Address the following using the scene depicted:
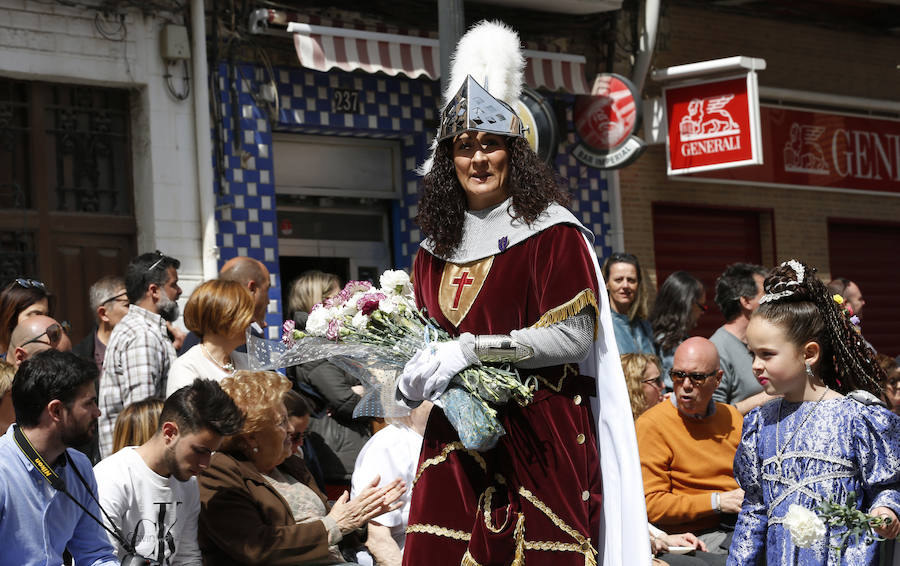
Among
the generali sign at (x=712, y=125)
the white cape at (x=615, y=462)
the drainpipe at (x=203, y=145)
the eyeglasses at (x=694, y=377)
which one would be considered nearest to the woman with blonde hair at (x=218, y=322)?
the eyeglasses at (x=694, y=377)

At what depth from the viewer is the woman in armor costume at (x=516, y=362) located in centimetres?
418

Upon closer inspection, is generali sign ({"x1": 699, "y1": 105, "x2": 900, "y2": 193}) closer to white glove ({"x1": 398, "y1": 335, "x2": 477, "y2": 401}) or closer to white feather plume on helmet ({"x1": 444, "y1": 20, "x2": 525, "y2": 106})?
white feather plume on helmet ({"x1": 444, "y1": 20, "x2": 525, "y2": 106})

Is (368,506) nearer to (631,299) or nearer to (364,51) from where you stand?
(631,299)

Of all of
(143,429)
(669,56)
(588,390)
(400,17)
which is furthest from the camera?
(669,56)

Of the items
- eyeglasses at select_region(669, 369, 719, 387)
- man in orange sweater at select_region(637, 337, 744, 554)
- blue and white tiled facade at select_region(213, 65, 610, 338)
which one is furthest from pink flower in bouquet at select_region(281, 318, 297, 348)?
blue and white tiled facade at select_region(213, 65, 610, 338)

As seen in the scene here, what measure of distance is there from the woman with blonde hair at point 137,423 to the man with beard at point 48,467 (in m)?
0.90

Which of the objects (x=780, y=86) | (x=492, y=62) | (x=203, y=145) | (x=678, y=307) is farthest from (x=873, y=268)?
(x=492, y=62)

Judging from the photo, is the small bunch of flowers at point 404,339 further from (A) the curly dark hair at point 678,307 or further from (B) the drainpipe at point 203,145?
(B) the drainpipe at point 203,145

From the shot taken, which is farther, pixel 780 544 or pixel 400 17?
pixel 400 17

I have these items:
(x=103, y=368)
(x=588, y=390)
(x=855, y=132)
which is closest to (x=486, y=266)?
(x=588, y=390)

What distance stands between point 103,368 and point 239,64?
15.3 feet

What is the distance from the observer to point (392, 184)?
1230 centimetres

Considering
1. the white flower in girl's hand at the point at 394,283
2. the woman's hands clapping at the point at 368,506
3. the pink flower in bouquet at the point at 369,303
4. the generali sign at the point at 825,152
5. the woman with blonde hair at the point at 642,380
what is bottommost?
the woman's hands clapping at the point at 368,506

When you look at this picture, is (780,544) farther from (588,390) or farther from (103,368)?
(103,368)
